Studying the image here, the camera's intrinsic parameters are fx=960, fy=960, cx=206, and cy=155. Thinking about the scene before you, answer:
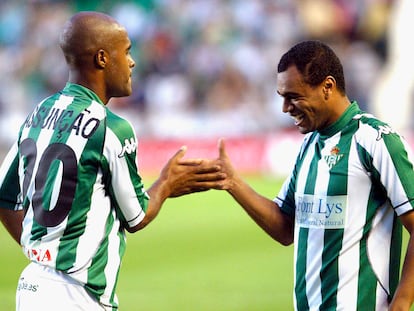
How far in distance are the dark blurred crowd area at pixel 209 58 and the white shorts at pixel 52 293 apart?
1579 centimetres

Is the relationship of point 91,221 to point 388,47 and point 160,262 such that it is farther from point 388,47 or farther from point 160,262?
point 388,47

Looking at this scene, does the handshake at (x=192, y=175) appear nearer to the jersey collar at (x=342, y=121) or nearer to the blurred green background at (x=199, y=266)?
the jersey collar at (x=342, y=121)

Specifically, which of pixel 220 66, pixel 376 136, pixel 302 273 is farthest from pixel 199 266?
pixel 220 66

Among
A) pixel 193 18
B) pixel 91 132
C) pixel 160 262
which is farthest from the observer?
pixel 193 18

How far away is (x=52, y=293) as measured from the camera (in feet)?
14.7

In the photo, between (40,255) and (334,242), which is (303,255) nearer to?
(334,242)

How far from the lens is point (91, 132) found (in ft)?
14.6

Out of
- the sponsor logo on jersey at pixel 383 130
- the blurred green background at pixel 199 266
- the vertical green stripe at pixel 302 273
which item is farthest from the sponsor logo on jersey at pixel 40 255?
the blurred green background at pixel 199 266

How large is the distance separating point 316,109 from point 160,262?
7.23 metres

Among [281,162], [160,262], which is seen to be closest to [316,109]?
[160,262]

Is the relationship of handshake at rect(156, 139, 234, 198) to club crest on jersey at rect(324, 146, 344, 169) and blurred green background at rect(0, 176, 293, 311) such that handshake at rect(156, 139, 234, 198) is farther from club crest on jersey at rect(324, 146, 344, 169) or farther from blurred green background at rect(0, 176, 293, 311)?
blurred green background at rect(0, 176, 293, 311)

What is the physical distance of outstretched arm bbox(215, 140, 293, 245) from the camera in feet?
16.6

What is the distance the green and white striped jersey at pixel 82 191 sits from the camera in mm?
4465

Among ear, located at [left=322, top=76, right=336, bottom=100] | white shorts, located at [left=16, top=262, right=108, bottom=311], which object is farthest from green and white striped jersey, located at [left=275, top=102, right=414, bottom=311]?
white shorts, located at [left=16, top=262, right=108, bottom=311]
